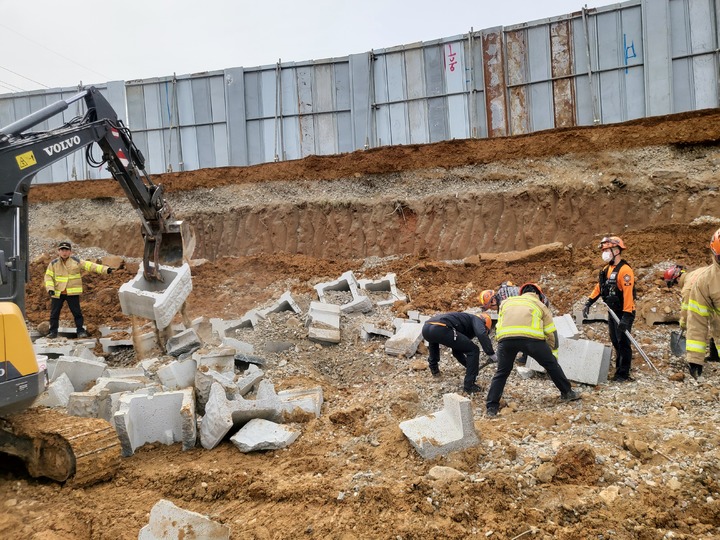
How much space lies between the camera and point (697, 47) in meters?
12.2

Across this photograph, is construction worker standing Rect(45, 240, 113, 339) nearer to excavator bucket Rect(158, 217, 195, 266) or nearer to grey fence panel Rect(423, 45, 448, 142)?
excavator bucket Rect(158, 217, 195, 266)

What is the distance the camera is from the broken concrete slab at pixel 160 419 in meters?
5.22

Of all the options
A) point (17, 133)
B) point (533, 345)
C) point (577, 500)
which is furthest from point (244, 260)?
point (577, 500)

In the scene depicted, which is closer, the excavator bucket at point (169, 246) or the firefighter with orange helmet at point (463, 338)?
the firefighter with orange helmet at point (463, 338)

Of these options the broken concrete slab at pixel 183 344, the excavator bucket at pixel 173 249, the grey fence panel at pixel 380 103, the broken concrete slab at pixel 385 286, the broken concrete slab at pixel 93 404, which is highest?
the grey fence panel at pixel 380 103

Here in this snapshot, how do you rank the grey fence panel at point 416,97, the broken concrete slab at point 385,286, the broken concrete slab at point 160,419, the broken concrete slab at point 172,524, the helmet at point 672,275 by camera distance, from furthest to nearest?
the grey fence panel at point 416,97 → the broken concrete slab at point 385,286 → the helmet at point 672,275 → the broken concrete slab at point 160,419 → the broken concrete slab at point 172,524

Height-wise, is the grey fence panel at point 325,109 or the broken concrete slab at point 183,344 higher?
the grey fence panel at point 325,109

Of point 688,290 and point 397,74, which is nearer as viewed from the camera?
point 688,290

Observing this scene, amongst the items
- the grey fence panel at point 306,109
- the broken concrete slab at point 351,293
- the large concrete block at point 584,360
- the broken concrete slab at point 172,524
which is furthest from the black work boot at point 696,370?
the grey fence panel at point 306,109

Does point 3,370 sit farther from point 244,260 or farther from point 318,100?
point 318,100

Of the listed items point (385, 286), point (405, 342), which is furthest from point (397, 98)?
point (405, 342)

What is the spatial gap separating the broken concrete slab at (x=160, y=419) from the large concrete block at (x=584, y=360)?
162 inches

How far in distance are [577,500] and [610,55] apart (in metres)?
12.0

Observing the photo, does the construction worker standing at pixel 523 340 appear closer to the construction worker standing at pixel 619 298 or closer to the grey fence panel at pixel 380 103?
the construction worker standing at pixel 619 298
